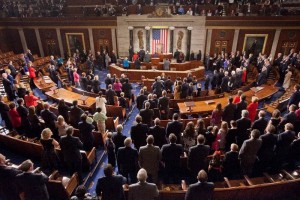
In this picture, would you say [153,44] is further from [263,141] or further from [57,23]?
[263,141]

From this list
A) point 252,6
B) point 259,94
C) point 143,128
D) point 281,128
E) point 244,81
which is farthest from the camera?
point 252,6

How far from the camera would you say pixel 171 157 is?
15.4ft

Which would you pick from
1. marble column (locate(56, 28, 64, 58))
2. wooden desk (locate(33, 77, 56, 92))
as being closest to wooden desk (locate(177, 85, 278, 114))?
wooden desk (locate(33, 77, 56, 92))

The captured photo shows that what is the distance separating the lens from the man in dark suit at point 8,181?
13.0ft

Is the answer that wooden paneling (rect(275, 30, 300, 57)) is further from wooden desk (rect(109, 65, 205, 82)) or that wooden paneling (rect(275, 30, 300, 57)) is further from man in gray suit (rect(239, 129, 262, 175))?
man in gray suit (rect(239, 129, 262, 175))

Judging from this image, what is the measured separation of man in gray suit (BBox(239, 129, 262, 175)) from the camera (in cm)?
466

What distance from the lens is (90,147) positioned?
617cm

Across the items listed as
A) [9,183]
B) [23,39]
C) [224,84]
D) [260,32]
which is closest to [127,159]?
[9,183]

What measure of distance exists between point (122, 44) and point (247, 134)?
1422 centimetres

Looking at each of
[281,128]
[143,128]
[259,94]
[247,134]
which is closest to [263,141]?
[247,134]

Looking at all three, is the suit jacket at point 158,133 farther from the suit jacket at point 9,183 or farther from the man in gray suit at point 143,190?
the suit jacket at point 9,183

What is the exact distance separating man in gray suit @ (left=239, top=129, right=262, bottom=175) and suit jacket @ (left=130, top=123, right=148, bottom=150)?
2140 millimetres

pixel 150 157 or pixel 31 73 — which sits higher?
pixel 150 157

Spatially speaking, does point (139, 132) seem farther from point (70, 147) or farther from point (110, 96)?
point (110, 96)
